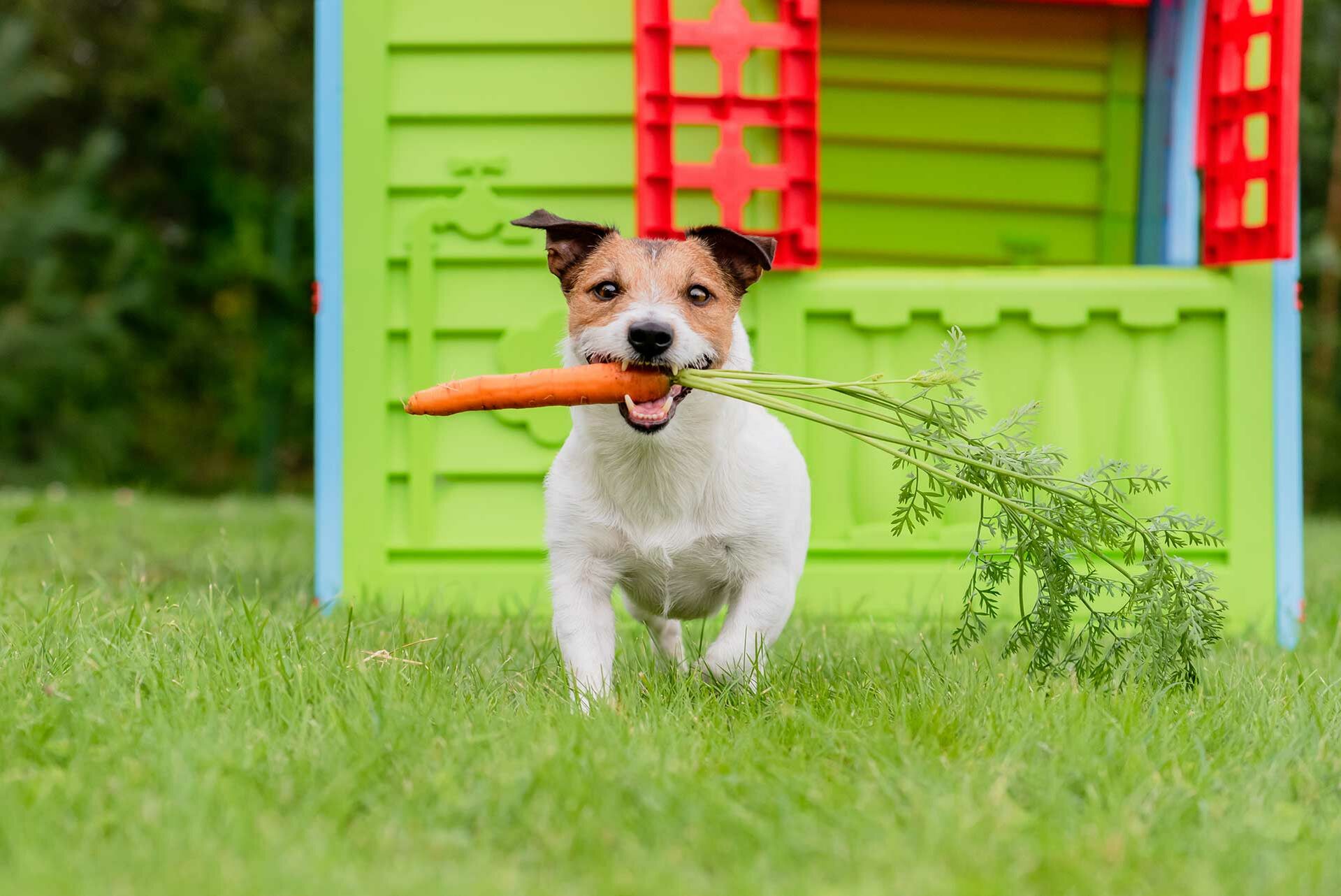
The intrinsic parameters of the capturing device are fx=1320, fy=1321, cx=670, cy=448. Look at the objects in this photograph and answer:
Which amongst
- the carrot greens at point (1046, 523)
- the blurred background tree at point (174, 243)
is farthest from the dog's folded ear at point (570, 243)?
the blurred background tree at point (174, 243)

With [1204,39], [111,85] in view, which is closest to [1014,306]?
[1204,39]

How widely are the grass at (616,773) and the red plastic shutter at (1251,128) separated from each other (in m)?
1.70

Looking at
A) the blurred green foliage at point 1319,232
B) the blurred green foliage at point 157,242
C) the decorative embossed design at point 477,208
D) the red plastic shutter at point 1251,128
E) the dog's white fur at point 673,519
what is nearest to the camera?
the dog's white fur at point 673,519

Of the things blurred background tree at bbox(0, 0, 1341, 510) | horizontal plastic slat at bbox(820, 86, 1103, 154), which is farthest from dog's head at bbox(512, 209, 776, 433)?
blurred background tree at bbox(0, 0, 1341, 510)

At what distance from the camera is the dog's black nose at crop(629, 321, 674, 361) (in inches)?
120

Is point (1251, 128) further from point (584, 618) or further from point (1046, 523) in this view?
point (584, 618)

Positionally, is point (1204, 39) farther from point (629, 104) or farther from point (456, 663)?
point (456, 663)

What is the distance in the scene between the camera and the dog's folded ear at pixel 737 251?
11.0 feet

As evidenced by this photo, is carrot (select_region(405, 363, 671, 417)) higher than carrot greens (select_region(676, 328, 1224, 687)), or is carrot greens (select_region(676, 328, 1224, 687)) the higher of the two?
carrot (select_region(405, 363, 671, 417))

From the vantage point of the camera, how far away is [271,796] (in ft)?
7.66

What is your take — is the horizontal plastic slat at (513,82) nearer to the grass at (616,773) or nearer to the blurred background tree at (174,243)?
the grass at (616,773)

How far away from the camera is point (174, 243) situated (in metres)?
12.4

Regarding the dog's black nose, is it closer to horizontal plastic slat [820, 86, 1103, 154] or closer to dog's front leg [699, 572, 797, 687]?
dog's front leg [699, 572, 797, 687]

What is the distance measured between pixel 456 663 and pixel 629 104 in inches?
92.7
